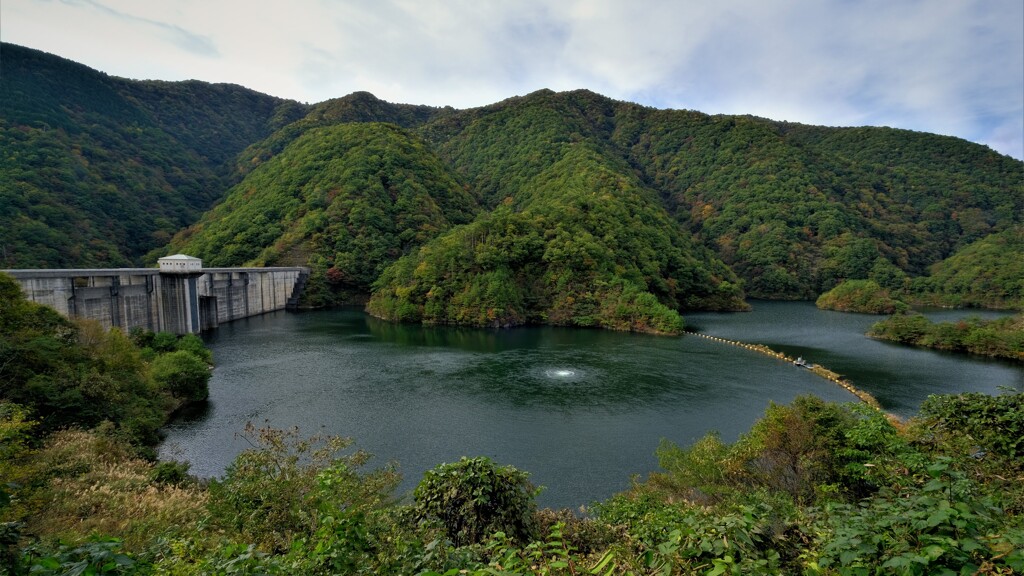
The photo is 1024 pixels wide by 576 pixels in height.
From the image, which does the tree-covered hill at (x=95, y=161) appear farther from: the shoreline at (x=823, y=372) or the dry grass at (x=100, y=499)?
the shoreline at (x=823, y=372)

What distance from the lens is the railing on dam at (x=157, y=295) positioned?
38.2m

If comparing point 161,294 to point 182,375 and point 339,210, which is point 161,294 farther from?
point 339,210

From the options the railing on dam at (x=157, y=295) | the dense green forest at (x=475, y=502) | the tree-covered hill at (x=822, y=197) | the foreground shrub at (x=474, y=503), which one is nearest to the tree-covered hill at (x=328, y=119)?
the railing on dam at (x=157, y=295)

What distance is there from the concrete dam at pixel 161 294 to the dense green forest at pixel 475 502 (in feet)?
66.4

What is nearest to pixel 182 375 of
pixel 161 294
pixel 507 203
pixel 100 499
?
pixel 100 499

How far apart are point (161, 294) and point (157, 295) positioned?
1.59 feet

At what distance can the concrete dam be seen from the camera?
38312 millimetres

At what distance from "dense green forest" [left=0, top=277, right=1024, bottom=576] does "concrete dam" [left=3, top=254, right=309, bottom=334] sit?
2023 cm

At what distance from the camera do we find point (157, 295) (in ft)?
161

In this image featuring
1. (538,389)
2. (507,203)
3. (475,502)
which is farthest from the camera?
(507,203)

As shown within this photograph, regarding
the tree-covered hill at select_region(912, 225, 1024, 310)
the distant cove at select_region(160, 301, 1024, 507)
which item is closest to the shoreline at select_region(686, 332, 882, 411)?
the distant cove at select_region(160, 301, 1024, 507)

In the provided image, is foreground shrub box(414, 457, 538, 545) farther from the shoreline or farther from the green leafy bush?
the green leafy bush

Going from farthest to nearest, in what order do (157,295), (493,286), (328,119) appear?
(328,119) → (493,286) → (157,295)

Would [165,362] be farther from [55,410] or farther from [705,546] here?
[705,546]
